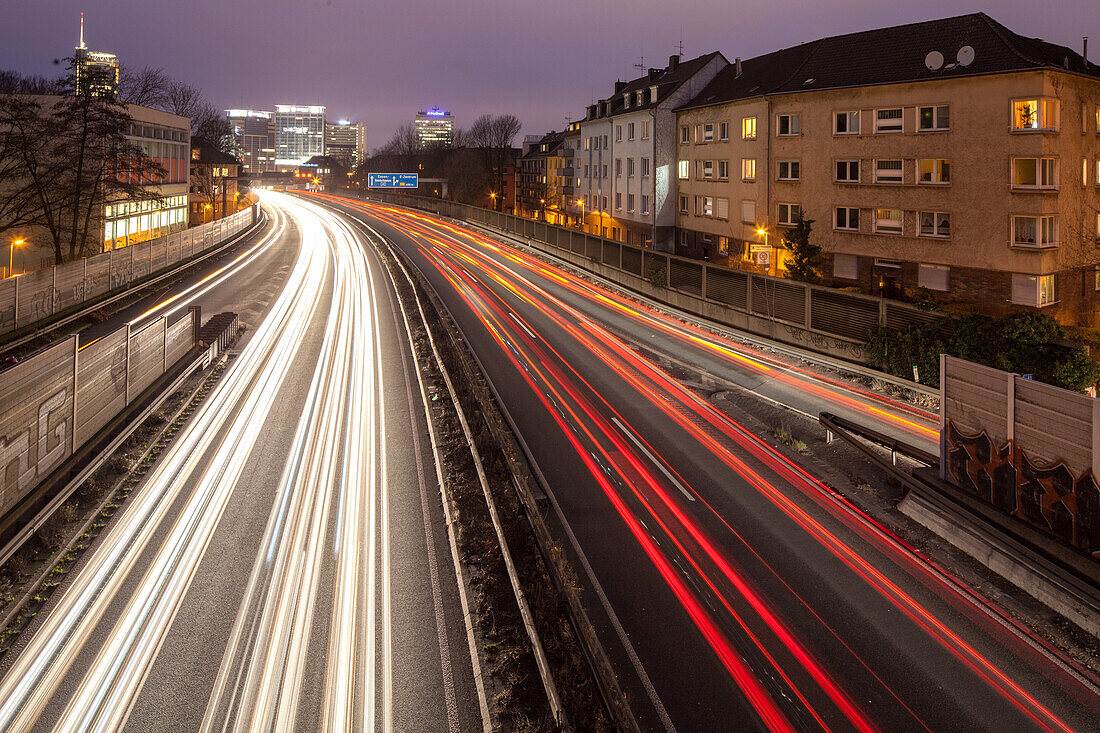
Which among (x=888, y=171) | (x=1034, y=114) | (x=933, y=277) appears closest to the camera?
(x=1034, y=114)

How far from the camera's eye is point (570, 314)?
108 feet

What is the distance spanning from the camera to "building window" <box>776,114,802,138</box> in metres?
42.0

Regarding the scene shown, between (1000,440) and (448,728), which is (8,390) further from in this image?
(1000,440)

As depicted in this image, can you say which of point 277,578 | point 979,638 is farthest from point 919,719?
point 277,578

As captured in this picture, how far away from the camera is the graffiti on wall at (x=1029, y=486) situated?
9.80 meters

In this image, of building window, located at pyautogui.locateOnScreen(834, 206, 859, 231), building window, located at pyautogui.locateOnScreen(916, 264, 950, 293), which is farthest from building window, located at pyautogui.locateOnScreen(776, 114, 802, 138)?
building window, located at pyautogui.locateOnScreen(916, 264, 950, 293)

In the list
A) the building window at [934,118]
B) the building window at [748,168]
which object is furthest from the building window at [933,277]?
the building window at [748,168]

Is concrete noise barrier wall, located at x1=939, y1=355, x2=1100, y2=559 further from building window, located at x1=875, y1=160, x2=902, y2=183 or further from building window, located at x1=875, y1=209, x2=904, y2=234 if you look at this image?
building window, located at x1=875, y1=160, x2=902, y2=183

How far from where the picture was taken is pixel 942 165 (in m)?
34.4

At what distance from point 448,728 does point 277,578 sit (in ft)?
13.6

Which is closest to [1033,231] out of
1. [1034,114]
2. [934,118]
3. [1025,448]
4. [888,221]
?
[1034,114]

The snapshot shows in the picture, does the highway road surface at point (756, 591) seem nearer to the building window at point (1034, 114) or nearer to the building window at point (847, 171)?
the building window at point (1034, 114)

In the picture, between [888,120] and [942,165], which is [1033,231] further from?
[888,120]

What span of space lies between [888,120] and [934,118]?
8.43 feet
